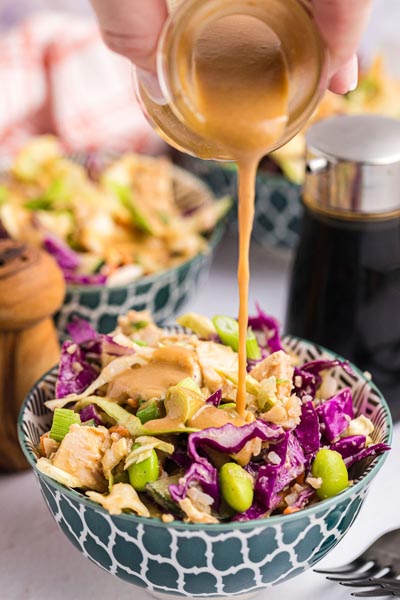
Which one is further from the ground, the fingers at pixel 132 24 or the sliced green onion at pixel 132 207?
the fingers at pixel 132 24

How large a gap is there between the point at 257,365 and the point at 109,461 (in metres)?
0.31

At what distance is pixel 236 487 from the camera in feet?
4.11

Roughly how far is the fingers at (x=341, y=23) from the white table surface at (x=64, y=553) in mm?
830

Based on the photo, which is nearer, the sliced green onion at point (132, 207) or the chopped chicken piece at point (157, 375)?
the chopped chicken piece at point (157, 375)

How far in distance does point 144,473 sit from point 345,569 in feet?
1.38

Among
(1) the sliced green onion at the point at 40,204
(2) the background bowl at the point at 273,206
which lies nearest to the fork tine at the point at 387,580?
(2) the background bowl at the point at 273,206

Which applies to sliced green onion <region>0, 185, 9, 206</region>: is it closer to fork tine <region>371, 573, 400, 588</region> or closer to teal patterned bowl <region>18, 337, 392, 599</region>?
teal patterned bowl <region>18, 337, 392, 599</region>

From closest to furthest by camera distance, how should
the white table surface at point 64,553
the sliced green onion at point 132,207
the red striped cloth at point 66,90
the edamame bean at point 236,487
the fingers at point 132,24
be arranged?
1. the fingers at point 132,24
2. the edamame bean at point 236,487
3. the white table surface at point 64,553
4. the sliced green onion at point 132,207
5. the red striped cloth at point 66,90

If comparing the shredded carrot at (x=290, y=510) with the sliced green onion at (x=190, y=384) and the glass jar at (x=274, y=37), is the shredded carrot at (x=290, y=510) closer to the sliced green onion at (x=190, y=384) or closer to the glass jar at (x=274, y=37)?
the sliced green onion at (x=190, y=384)

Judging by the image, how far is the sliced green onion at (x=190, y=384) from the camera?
4.54 feet

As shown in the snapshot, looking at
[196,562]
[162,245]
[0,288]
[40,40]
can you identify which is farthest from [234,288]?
[40,40]

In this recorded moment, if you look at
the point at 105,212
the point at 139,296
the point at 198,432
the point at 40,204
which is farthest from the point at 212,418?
the point at 40,204

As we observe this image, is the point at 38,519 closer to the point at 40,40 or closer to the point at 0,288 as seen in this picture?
the point at 0,288

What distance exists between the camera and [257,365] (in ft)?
4.87
